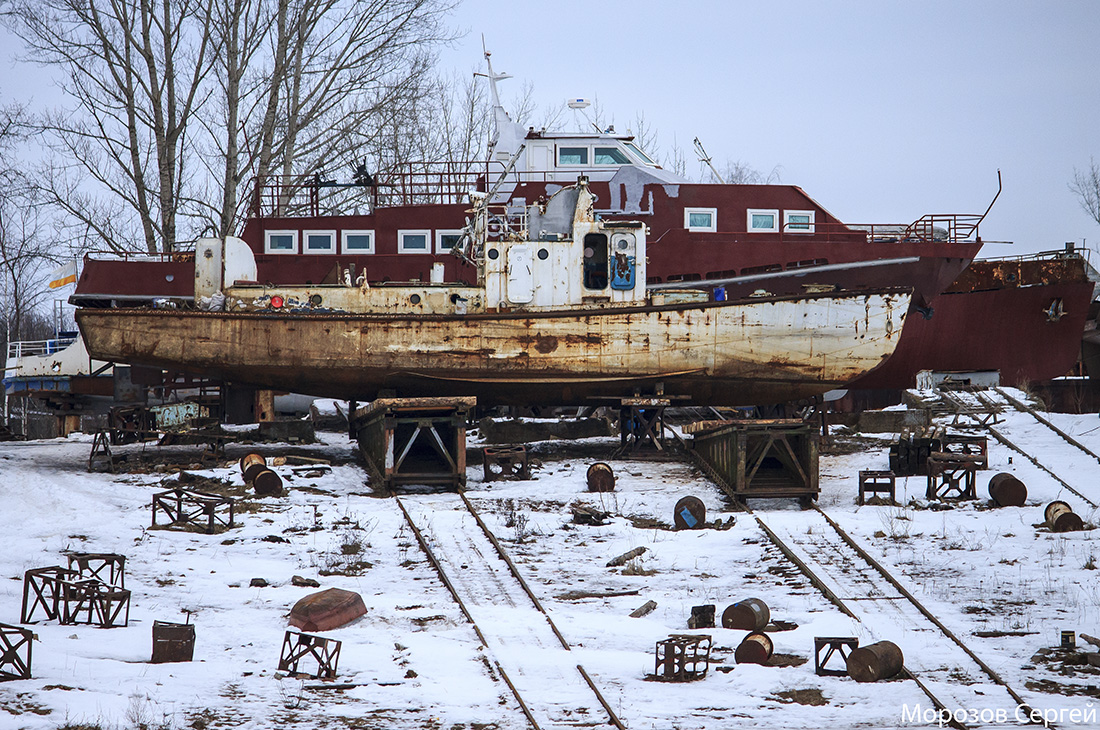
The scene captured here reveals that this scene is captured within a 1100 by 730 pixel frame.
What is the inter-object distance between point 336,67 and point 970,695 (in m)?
23.7

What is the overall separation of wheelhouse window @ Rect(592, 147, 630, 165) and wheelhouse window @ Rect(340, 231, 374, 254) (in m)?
5.43

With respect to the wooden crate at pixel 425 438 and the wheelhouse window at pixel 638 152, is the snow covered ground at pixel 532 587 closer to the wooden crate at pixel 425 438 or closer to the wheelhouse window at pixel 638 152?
the wooden crate at pixel 425 438

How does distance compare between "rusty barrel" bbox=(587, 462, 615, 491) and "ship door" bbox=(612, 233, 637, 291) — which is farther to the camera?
"ship door" bbox=(612, 233, 637, 291)

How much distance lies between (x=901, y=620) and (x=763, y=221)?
46.4 feet

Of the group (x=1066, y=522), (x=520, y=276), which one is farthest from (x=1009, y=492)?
(x=520, y=276)

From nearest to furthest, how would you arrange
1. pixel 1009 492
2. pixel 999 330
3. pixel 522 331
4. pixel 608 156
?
pixel 1009 492 → pixel 522 331 → pixel 999 330 → pixel 608 156

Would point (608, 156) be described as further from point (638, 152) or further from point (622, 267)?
point (622, 267)

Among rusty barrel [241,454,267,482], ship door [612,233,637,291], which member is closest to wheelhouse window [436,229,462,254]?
ship door [612,233,637,291]

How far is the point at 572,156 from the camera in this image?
24.8 meters

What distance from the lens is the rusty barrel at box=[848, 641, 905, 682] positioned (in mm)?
8766

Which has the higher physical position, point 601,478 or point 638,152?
point 638,152

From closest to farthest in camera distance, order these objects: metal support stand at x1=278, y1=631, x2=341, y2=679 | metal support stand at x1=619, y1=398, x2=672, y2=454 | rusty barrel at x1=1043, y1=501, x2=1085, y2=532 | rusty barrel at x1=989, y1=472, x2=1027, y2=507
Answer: metal support stand at x1=278, y1=631, x2=341, y2=679 → rusty barrel at x1=1043, y1=501, x2=1085, y2=532 → rusty barrel at x1=989, y1=472, x2=1027, y2=507 → metal support stand at x1=619, y1=398, x2=672, y2=454

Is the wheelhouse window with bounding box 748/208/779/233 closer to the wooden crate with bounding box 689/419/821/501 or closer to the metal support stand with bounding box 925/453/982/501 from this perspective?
the wooden crate with bounding box 689/419/821/501

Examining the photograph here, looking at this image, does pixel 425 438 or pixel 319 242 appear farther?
pixel 319 242
